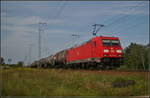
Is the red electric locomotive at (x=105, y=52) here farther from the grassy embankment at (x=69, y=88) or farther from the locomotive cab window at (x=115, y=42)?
the grassy embankment at (x=69, y=88)

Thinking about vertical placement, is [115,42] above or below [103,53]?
above

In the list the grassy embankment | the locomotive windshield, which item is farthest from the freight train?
the grassy embankment

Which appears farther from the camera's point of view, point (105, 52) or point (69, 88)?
point (105, 52)

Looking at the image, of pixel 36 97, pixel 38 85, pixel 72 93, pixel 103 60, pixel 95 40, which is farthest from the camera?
pixel 95 40

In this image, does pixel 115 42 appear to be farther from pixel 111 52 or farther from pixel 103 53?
pixel 103 53

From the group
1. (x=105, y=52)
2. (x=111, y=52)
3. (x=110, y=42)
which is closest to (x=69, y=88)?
(x=105, y=52)

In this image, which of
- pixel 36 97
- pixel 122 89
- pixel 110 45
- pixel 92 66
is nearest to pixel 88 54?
pixel 92 66

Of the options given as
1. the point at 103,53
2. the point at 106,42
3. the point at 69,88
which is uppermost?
the point at 106,42

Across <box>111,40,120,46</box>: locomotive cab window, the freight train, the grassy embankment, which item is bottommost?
the grassy embankment

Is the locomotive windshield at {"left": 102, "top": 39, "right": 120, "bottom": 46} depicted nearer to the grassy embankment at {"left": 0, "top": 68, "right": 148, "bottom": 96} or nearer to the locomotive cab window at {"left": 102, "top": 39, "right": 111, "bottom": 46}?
the locomotive cab window at {"left": 102, "top": 39, "right": 111, "bottom": 46}

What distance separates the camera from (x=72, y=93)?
10133 mm

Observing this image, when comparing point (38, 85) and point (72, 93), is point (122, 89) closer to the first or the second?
point (72, 93)

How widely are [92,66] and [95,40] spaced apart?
314cm

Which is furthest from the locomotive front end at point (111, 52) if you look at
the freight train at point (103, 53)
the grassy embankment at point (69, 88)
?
the grassy embankment at point (69, 88)
